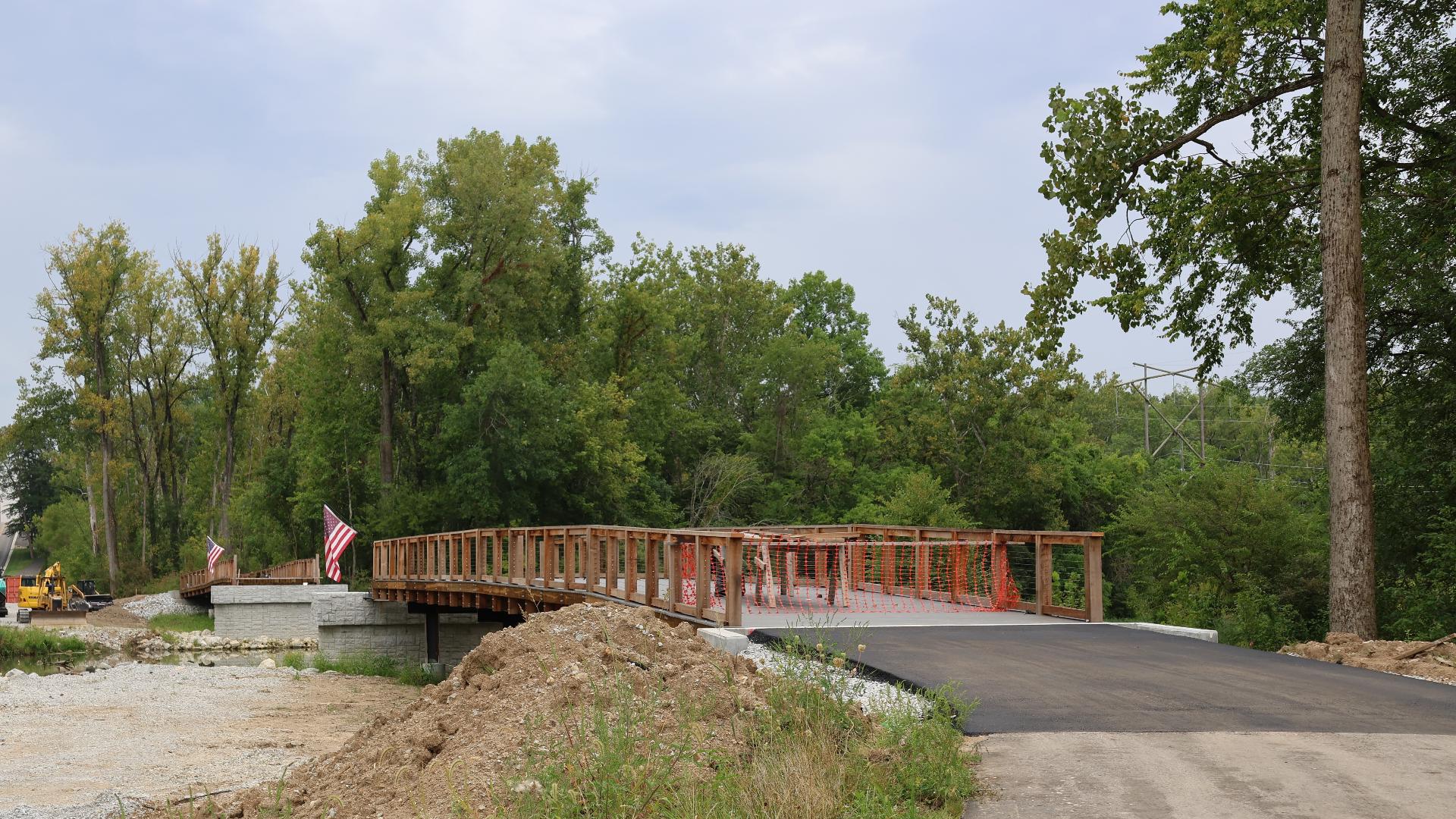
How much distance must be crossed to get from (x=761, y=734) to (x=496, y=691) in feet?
9.90

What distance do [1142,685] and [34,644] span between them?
30134 millimetres

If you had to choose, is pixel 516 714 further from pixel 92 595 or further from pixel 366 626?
pixel 92 595

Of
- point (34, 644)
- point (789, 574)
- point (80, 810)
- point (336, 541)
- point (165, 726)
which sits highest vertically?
point (789, 574)

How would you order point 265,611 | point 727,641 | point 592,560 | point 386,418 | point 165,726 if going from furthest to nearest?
point 386,418, point 265,611, point 592,560, point 165,726, point 727,641

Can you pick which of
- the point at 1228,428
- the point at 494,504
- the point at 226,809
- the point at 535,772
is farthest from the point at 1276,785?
the point at 1228,428

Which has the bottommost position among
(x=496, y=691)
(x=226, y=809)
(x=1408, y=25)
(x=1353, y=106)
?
(x=226, y=809)

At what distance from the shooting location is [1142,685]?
9.04m

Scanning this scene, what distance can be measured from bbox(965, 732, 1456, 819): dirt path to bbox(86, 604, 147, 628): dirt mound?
3785cm

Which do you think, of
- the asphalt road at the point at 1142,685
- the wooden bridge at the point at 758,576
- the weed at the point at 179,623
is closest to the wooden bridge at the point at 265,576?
the weed at the point at 179,623

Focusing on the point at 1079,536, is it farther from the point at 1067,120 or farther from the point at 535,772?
the point at 535,772

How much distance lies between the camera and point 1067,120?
63.0 feet

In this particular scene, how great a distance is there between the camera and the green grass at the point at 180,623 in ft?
127

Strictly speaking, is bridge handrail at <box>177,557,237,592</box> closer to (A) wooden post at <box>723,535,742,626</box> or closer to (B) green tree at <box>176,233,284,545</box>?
(B) green tree at <box>176,233,284,545</box>

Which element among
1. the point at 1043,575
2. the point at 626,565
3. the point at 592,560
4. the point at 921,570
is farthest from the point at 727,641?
the point at 921,570
